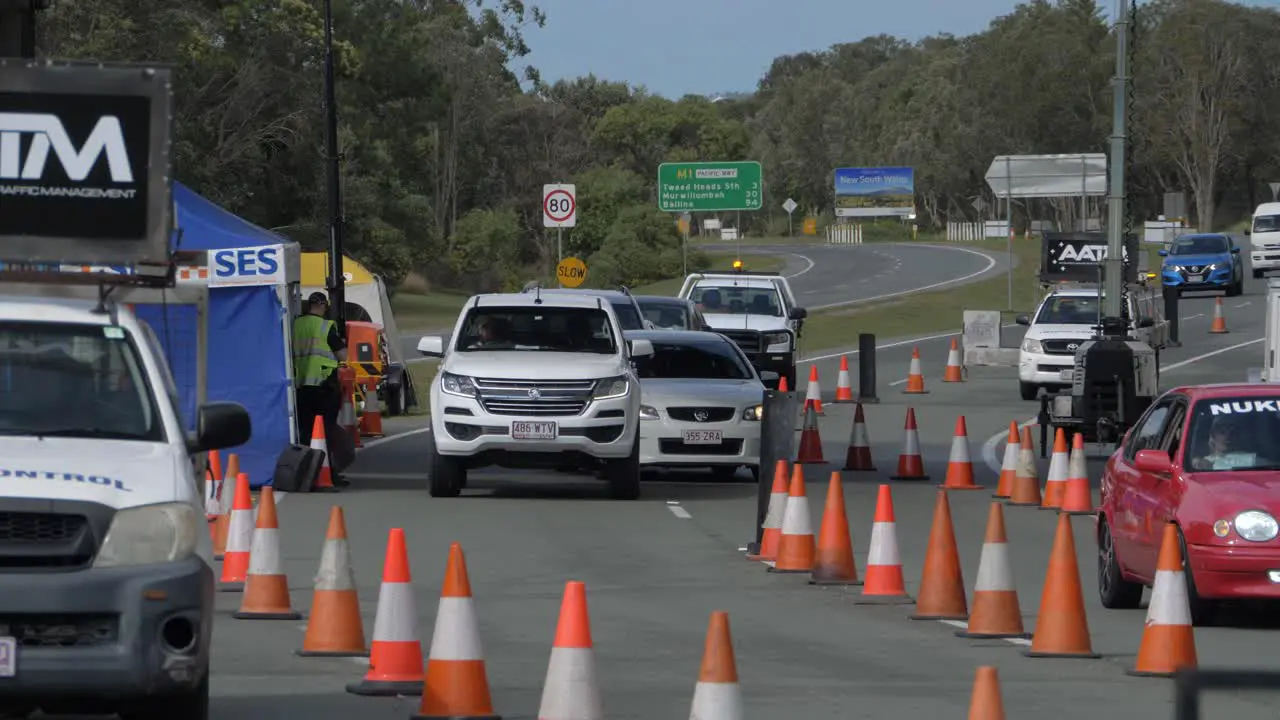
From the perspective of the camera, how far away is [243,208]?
181 ft

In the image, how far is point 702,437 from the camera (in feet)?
72.4

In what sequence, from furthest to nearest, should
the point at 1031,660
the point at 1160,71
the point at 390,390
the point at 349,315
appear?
the point at 1160,71 < the point at 349,315 < the point at 390,390 < the point at 1031,660

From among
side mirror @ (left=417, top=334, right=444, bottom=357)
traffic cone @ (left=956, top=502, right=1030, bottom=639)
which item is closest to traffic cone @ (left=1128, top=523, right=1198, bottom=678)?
traffic cone @ (left=956, top=502, right=1030, bottom=639)

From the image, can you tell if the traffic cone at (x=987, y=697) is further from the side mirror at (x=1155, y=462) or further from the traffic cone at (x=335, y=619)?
the side mirror at (x=1155, y=462)

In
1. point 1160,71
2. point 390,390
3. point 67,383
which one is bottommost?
point 390,390

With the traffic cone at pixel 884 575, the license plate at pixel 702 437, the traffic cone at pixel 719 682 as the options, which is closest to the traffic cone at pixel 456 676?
the traffic cone at pixel 719 682

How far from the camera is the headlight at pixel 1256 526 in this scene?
12367 millimetres

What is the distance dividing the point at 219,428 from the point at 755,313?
26.9 meters

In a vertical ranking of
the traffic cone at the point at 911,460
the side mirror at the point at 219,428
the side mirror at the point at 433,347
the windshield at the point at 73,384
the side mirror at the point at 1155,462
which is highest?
the windshield at the point at 73,384

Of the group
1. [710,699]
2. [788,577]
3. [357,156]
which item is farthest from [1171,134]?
[710,699]

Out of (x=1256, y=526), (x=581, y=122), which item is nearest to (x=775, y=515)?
(x=1256, y=526)

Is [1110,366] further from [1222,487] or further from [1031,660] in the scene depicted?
[1031,660]

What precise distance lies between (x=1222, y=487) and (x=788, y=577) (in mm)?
3456

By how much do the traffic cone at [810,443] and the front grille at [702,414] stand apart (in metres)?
3.18
